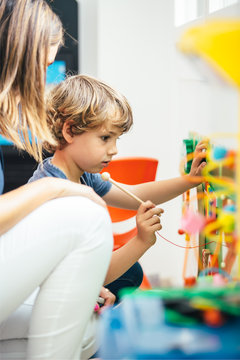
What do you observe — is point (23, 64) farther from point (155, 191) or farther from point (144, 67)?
point (144, 67)

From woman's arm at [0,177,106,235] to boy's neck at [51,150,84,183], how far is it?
0.95 feet

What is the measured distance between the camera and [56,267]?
881mm

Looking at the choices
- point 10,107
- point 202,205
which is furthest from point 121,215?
point 10,107

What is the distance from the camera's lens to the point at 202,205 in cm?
117

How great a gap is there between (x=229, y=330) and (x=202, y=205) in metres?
0.65

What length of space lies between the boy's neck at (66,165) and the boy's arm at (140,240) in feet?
0.74

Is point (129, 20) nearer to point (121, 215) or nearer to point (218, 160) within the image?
point (121, 215)

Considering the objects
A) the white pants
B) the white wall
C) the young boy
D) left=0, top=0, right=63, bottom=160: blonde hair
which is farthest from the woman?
the white wall

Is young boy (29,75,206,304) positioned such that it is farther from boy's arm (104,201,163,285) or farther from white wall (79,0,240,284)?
white wall (79,0,240,284)

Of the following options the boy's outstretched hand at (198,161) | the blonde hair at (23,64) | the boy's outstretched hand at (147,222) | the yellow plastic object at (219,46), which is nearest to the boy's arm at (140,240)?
the boy's outstretched hand at (147,222)

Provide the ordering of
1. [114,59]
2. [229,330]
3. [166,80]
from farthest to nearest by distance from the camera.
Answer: [114,59]
[166,80]
[229,330]

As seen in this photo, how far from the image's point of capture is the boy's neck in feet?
4.01

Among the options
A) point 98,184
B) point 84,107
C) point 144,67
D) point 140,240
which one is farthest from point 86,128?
point 144,67

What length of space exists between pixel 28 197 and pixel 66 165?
0.36 metres
